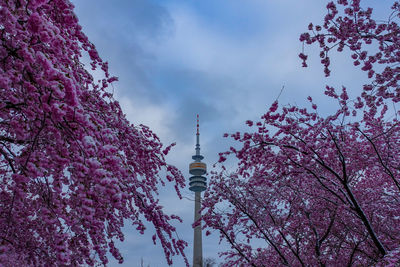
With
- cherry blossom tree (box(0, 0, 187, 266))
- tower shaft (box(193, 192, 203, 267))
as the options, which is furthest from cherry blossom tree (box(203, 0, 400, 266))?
tower shaft (box(193, 192, 203, 267))

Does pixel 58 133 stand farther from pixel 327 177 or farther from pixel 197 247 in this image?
pixel 197 247

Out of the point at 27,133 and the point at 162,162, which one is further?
the point at 162,162

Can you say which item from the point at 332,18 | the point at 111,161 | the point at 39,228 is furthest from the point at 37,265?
the point at 332,18

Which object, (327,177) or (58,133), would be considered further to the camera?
(327,177)

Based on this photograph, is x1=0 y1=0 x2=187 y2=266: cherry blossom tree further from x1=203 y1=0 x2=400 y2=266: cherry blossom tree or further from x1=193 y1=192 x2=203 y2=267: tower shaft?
x1=193 y1=192 x2=203 y2=267: tower shaft

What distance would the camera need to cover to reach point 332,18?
5.45 metres

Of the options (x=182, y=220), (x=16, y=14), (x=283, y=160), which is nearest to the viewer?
(x=16, y=14)

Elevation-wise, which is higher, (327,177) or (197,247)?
(197,247)

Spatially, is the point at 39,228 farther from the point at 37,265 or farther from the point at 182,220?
the point at 182,220

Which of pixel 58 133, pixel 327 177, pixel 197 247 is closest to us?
pixel 58 133

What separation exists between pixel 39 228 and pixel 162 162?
2526 mm

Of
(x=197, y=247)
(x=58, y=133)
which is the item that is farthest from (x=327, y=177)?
(x=197, y=247)

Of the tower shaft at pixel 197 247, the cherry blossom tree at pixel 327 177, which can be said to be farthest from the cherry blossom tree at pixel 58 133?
the tower shaft at pixel 197 247

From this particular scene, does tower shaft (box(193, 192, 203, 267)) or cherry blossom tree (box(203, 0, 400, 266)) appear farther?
tower shaft (box(193, 192, 203, 267))
